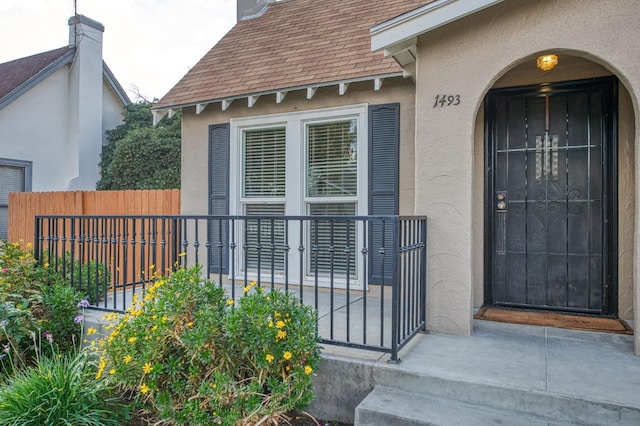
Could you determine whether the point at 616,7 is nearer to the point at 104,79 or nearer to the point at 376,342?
the point at 376,342

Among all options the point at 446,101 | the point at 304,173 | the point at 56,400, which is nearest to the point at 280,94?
the point at 304,173

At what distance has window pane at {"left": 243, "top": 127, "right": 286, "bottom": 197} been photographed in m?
5.56

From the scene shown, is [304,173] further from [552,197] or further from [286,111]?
[552,197]

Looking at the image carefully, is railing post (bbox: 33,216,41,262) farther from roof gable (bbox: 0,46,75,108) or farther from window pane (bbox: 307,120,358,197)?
roof gable (bbox: 0,46,75,108)

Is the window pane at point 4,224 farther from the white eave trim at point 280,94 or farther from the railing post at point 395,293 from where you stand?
the railing post at point 395,293

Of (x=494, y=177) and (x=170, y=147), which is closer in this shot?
(x=494, y=177)

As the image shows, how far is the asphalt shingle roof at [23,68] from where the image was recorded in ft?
31.9

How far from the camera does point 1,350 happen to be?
3.88 meters

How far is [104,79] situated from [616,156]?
37.6 ft

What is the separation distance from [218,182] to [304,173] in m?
1.32

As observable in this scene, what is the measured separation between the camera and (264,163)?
568 cm

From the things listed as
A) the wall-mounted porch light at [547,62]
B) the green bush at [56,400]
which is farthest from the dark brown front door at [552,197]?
the green bush at [56,400]

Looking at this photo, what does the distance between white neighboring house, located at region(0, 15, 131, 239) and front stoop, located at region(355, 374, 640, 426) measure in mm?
10139

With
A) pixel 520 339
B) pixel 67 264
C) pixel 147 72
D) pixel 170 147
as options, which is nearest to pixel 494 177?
pixel 520 339
